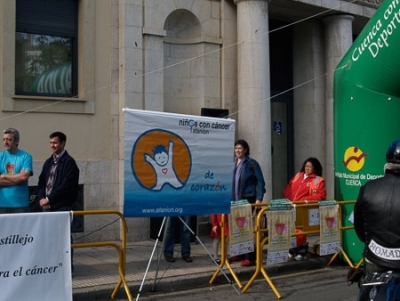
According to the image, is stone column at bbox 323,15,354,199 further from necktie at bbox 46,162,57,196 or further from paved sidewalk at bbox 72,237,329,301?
necktie at bbox 46,162,57,196

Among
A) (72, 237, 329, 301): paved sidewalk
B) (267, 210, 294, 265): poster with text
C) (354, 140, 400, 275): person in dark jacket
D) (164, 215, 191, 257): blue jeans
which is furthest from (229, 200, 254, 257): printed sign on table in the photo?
(354, 140, 400, 275): person in dark jacket

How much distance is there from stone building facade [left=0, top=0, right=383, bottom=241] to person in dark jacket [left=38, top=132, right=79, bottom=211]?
2135 mm

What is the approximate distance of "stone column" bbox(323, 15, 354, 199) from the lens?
1501cm

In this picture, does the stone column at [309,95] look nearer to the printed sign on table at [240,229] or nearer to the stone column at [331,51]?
the stone column at [331,51]

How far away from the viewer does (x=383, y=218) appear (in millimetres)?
4633

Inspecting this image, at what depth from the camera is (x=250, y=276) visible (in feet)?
30.9

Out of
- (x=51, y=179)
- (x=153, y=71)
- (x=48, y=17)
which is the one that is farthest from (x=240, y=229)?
(x=48, y=17)

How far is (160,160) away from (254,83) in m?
5.78

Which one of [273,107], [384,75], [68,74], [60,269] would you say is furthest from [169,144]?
[273,107]

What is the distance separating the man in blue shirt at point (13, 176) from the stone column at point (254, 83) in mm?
5463

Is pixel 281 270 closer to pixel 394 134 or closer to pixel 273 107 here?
pixel 394 134

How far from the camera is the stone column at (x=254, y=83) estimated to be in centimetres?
1286

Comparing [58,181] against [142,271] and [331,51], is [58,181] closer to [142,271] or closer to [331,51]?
Result: [142,271]

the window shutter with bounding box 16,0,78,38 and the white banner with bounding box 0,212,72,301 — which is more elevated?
the window shutter with bounding box 16,0,78,38
